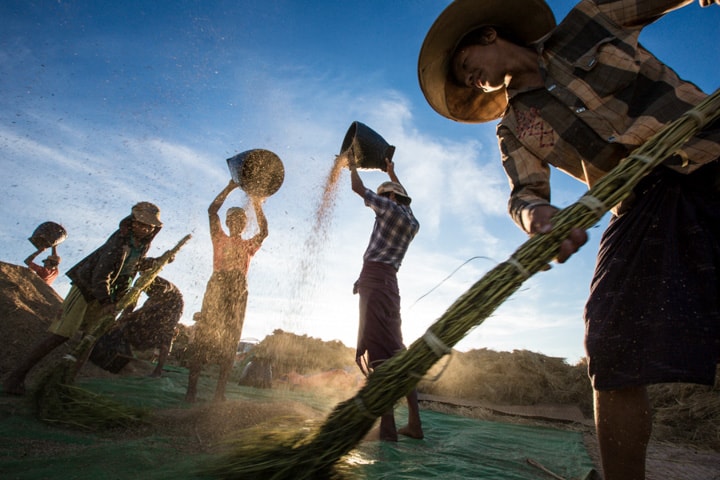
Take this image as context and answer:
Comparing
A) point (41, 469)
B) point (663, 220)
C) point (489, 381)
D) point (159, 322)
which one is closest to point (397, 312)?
point (663, 220)

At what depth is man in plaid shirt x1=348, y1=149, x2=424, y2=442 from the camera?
3096mm

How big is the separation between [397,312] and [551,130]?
2085 millimetres

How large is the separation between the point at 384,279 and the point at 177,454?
1.99m

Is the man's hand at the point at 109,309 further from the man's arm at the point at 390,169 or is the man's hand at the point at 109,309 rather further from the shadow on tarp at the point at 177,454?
the man's arm at the point at 390,169

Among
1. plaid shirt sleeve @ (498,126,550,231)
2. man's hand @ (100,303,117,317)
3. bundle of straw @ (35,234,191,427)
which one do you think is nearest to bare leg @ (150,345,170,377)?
man's hand @ (100,303,117,317)

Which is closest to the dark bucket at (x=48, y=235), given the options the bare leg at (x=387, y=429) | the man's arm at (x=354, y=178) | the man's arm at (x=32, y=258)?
the man's arm at (x=32, y=258)

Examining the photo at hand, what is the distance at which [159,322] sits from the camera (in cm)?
514

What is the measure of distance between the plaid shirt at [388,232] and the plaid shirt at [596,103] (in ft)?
5.33

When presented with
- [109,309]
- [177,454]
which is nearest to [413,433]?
[177,454]

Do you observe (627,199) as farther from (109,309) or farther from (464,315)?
(109,309)

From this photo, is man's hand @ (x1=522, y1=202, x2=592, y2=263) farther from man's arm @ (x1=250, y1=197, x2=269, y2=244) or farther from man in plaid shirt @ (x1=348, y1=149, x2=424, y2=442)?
man's arm @ (x1=250, y1=197, x2=269, y2=244)

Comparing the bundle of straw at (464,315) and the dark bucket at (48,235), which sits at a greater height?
the dark bucket at (48,235)

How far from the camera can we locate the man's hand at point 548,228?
1305 millimetres

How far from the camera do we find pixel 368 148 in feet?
12.5
